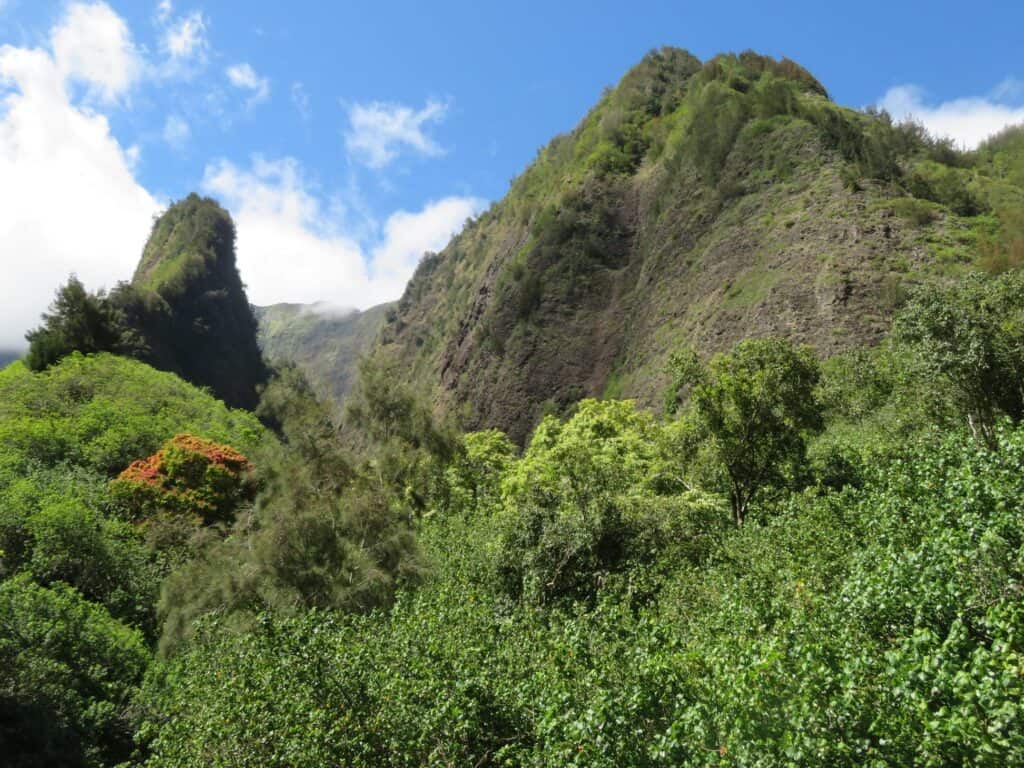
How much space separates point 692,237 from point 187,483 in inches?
1813

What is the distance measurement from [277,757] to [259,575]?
7370mm

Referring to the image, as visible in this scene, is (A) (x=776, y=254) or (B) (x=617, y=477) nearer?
(B) (x=617, y=477)

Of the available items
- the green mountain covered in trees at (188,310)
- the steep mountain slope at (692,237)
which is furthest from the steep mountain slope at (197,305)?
the steep mountain slope at (692,237)

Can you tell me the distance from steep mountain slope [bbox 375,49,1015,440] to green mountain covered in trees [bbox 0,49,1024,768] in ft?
1.54

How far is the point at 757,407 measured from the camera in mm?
16609

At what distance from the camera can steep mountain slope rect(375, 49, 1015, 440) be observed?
37.8 metres

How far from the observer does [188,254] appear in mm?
75250

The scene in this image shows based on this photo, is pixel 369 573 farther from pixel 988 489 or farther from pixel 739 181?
pixel 739 181

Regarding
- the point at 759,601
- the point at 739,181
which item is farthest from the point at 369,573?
the point at 739,181

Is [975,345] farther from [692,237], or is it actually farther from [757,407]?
[692,237]

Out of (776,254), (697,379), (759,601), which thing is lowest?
(759,601)

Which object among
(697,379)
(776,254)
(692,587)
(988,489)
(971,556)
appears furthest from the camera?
(776,254)

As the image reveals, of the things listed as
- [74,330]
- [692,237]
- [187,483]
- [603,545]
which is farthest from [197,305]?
[603,545]

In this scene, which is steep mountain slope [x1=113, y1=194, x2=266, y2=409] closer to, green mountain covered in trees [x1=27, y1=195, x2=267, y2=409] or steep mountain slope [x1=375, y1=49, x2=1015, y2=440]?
green mountain covered in trees [x1=27, y1=195, x2=267, y2=409]
